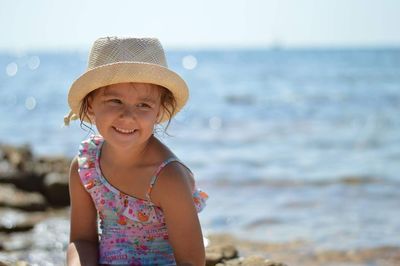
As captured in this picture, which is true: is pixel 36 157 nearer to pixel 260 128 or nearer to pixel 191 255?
pixel 260 128

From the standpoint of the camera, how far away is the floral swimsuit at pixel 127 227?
2.86 m

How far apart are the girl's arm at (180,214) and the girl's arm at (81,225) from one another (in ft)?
1.44

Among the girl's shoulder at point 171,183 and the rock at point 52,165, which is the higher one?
the rock at point 52,165

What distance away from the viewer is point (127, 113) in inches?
105

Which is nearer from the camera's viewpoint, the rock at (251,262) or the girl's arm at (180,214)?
the girl's arm at (180,214)

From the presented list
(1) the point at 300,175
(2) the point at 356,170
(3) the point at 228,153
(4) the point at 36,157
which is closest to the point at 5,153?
(4) the point at 36,157

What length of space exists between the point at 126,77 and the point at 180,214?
61cm

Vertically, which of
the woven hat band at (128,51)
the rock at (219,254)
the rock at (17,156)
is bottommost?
the rock at (219,254)

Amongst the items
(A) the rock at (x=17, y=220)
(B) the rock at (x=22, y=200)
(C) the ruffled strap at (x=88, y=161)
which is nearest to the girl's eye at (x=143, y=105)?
(C) the ruffled strap at (x=88, y=161)

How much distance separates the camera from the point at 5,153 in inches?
384

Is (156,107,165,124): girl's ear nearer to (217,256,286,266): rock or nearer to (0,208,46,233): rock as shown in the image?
(217,256,286,266): rock

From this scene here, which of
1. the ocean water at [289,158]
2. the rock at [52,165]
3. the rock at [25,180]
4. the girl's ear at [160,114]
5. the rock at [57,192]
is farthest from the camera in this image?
the rock at [52,165]

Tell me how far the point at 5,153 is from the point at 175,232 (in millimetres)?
7552

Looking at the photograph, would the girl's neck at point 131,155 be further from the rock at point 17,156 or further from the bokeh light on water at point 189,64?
the bokeh light on water at point 189,64
